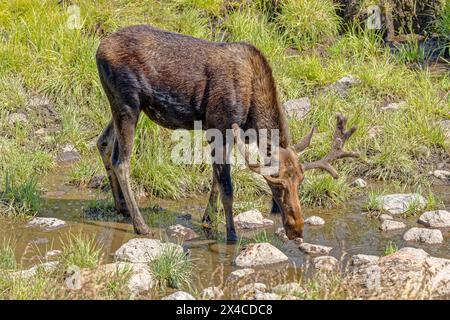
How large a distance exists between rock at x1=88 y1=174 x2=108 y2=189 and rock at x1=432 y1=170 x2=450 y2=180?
3704 millimetres

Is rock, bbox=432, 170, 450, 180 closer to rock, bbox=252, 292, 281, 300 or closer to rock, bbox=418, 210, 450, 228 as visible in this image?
rock, bbox=418, 210, 450, 228

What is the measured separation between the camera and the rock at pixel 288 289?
6.88 meters

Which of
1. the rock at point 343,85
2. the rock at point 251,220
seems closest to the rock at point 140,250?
the rock at point 251,220

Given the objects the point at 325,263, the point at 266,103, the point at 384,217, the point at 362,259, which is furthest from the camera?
the point at 384,217

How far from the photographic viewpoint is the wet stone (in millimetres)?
8641

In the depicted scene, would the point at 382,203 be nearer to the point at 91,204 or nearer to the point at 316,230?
the point at 316,230

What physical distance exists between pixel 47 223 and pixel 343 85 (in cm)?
462

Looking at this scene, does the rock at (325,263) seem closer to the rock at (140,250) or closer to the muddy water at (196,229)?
the muddy water at (196,229)

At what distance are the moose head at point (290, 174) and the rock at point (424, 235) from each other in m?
0.97

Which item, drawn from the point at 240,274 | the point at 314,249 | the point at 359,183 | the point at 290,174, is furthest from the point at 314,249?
the point at 359,183

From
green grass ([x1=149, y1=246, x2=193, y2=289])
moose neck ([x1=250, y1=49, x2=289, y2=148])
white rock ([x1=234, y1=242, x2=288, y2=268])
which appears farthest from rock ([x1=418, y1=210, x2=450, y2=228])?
green grass ([x1=149, y1=246, x2=193, y2=289])

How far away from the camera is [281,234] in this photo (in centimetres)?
912

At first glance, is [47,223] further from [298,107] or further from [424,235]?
[298,107]

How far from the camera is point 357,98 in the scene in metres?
11.9
